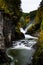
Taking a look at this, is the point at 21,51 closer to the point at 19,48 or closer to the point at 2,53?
the point at 19,48

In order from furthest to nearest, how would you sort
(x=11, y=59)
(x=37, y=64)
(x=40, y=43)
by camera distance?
(x=11, y=59) < (x=40, y=43) < (x=37, y=64)

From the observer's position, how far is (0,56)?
29797mm

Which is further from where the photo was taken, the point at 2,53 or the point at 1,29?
the point at 1,29

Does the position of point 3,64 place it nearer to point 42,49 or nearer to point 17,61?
point 17,61

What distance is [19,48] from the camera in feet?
124

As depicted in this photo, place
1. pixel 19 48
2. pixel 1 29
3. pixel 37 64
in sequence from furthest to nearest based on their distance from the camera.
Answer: pixel 19 48, pixel 1 29, pixel 37 64

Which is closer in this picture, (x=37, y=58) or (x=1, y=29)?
(x=37, y=58)

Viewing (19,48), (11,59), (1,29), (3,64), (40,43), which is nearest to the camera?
(40,43)

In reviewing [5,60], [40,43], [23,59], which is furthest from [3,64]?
[40,43]

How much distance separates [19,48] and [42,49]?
13195mm

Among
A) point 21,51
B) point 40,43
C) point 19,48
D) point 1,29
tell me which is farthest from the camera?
point 19,48

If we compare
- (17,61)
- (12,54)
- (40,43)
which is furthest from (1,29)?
(40,43)

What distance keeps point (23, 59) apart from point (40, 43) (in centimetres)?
552

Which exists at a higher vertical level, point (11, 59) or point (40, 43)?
point (40, 43)
